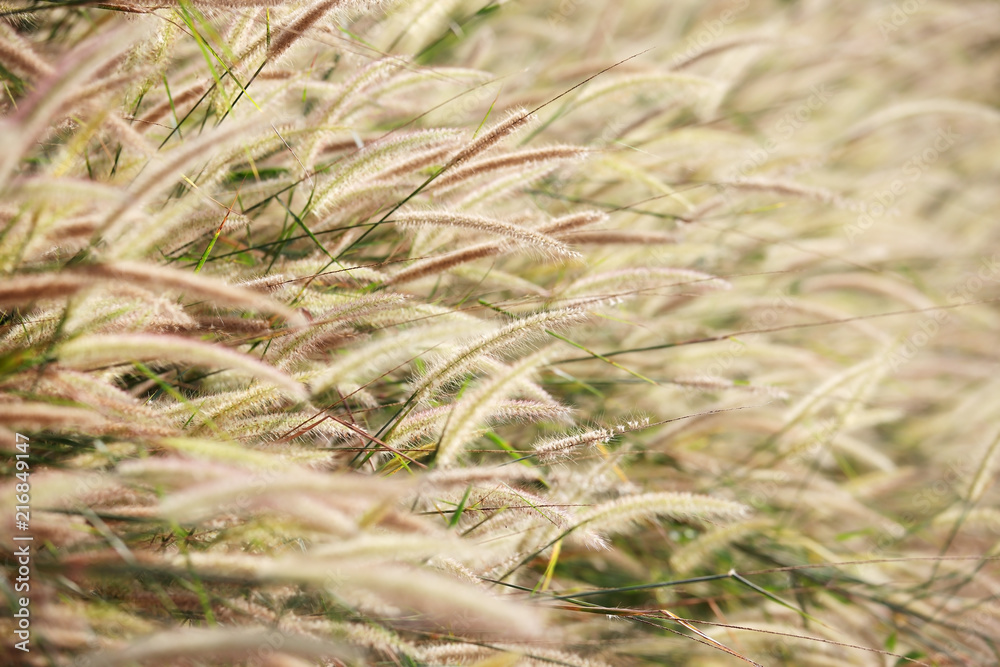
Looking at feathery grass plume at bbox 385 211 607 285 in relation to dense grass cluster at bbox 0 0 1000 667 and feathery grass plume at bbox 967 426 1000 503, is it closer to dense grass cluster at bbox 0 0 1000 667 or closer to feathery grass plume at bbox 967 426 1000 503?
dense grass cluster at bbox 0 0 1000 667

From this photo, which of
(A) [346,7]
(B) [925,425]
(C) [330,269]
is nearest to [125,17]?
(A) [346,7]

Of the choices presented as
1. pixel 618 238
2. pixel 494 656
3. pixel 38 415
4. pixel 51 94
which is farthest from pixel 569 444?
pixel 51 94

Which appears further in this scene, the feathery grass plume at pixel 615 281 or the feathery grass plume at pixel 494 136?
the feathery grass plume at pixel 615 281

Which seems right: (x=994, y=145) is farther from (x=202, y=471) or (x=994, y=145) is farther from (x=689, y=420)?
(x=202, y=471)

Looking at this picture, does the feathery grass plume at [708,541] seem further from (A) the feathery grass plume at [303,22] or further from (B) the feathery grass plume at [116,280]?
(A) the feathery grass plume at [303,22]

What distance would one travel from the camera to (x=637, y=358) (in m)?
1.90

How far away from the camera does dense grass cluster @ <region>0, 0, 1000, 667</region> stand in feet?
2.66

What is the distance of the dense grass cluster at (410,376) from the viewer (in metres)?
0.81

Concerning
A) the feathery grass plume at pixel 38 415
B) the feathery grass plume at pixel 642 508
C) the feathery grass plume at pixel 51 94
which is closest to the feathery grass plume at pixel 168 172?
the feathery grass plume at pixel 51 94

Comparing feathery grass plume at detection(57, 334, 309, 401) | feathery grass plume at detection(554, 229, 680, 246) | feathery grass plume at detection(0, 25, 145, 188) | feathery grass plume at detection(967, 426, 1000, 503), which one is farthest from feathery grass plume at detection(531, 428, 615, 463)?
feathery grass plume at detection(967, 426, 1000, 503)

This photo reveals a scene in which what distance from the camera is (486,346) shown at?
102cm

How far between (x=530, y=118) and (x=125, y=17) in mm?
819

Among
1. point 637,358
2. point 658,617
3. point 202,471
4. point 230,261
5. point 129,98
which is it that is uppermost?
point 129,98

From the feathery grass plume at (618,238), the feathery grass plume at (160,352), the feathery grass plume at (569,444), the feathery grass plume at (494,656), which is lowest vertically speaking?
the feathery grass plume at (494,656)
